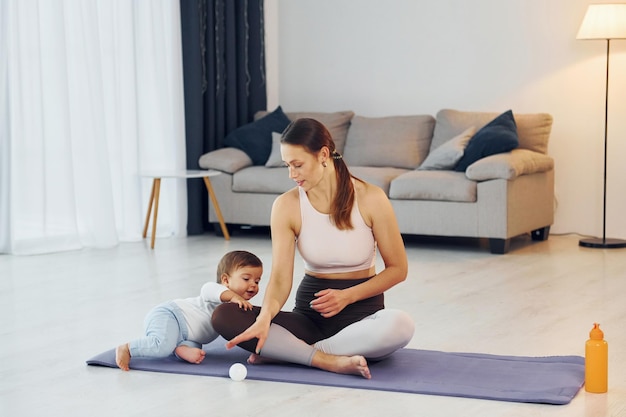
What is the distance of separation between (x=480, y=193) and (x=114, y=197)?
2.32m

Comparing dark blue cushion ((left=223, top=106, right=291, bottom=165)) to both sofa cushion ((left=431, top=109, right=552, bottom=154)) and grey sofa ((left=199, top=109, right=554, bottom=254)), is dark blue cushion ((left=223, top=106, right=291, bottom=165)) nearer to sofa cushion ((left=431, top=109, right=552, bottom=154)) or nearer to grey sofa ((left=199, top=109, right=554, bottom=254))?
grey sofa ((left=199, top=109, right=554, bottom=254))

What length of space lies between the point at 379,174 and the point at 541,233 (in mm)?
1107

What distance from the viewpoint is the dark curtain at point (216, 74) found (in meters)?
6.75

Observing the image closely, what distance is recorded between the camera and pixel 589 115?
6406 mm

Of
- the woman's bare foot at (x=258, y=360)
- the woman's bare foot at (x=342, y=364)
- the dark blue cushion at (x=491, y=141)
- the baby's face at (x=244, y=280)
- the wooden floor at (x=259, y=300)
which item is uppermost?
the dark blue cushion at (x=491, y=141)

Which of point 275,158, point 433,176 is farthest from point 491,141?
point 275,158

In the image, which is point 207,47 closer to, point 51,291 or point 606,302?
point 51,291

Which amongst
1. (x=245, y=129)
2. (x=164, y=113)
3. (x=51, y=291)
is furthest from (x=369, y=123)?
(x=51, y=291)

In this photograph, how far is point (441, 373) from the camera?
120 inches

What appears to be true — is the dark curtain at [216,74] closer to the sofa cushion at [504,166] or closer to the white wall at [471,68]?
the white wall at [471,68]

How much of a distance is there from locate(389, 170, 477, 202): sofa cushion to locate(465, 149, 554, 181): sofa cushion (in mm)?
76

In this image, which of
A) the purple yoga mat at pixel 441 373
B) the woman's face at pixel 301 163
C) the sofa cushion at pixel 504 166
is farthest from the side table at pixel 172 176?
the woman's face at pixel 301 163

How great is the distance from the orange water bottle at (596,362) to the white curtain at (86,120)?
3.87 m


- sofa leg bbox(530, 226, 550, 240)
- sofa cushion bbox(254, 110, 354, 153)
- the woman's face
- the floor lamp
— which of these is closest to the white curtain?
sofa cushion bbox(254, 110, 354, 153)
